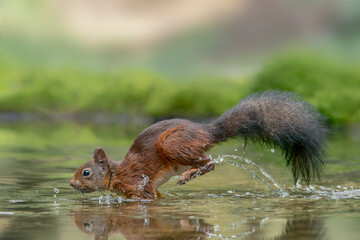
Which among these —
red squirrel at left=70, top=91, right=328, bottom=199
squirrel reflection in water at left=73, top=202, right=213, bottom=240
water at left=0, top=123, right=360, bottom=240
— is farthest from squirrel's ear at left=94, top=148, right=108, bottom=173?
squirrel reflection in water at left=73, top=202, right=213, bottom=240

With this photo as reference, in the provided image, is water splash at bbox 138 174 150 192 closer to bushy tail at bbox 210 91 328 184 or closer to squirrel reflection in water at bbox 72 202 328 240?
bushy tail at bbox 210 91 328 184

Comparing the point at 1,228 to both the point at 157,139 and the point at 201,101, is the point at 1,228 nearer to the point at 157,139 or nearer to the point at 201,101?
the point at 157,139

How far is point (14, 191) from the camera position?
683 centimetres

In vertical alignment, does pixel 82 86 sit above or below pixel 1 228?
above

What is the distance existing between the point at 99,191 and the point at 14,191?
978 mm

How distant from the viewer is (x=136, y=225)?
4648mm

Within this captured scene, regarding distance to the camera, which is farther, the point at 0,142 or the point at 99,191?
the point at 0,142

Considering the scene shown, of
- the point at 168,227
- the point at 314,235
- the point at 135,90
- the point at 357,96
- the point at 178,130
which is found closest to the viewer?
the point at 314,235

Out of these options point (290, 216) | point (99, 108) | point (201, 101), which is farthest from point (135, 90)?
point (290, 216)

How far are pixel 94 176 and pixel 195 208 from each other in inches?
69.4

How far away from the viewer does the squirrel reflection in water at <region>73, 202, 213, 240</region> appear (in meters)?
4.24

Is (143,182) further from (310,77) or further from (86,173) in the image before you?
(310,77)

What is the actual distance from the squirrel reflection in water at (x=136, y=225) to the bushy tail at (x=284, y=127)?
1.81 m

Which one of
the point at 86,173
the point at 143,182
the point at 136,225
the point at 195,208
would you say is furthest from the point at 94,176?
the point at 136,225
